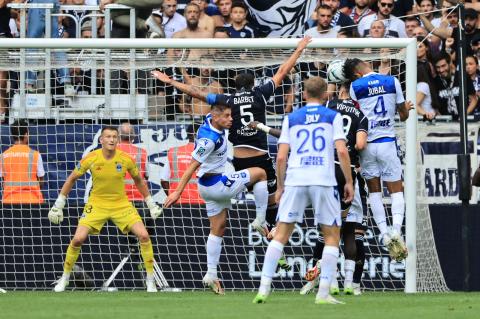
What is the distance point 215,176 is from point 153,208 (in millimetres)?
1645

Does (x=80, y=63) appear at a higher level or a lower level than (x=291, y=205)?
higher

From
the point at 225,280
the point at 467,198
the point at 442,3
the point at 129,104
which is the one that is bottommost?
the point at 225,280

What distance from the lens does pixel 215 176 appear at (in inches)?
599

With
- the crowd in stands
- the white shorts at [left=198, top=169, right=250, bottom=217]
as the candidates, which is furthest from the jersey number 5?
the crowd in stands

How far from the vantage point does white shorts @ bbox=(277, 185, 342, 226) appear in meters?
12.5

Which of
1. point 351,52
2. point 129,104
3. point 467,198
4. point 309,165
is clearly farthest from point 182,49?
point 309,165

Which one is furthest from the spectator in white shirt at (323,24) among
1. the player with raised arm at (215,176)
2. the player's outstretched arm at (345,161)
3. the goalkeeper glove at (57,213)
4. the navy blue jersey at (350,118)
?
the player's outstretched arm at (345,161)

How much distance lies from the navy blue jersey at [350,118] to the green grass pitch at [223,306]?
1879 millimetres

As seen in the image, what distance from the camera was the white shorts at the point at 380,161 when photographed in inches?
614

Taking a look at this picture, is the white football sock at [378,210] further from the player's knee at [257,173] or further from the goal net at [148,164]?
the goal net at [148,164]

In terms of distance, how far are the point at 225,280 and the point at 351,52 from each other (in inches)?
143

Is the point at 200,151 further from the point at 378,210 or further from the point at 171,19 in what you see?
the point at 171,19

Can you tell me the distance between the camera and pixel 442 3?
2184 centimetres

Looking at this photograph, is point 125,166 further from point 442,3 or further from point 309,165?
point 442,3
